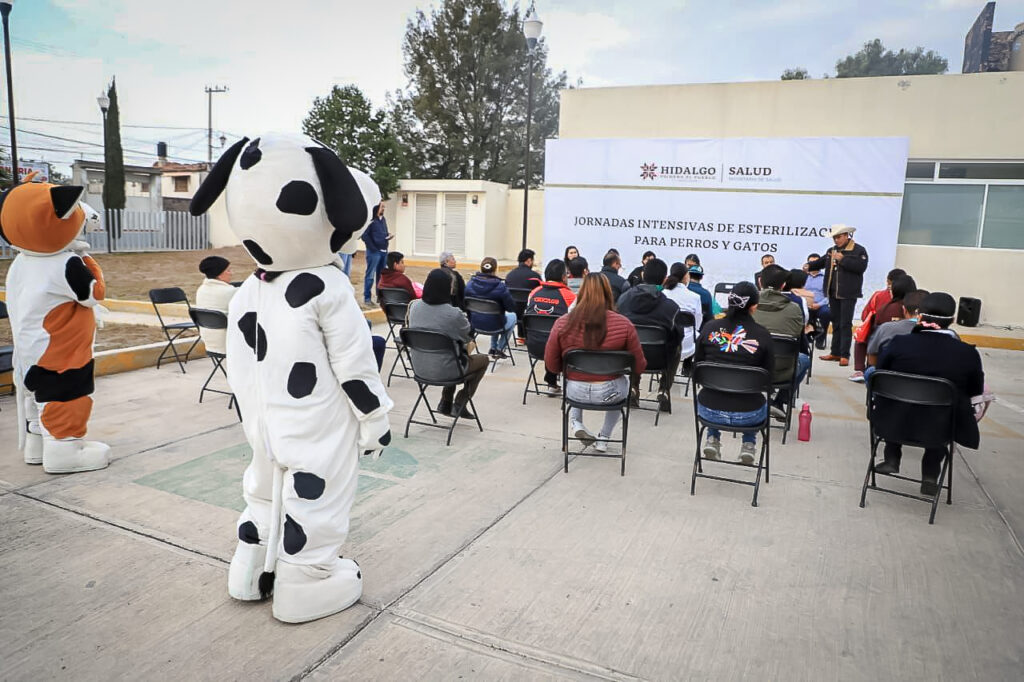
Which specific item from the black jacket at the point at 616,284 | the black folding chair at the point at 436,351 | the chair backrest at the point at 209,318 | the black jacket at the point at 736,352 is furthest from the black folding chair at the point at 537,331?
the chair backrest at the point at 209,318

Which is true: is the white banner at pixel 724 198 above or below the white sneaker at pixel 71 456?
above

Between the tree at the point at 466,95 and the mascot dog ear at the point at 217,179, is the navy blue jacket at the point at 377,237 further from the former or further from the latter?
the tree at the point at 466,95

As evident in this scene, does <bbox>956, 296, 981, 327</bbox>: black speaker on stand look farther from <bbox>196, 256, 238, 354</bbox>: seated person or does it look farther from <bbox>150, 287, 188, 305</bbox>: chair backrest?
<bbox>150, 287, 188, 305</bbox>: chair backrest

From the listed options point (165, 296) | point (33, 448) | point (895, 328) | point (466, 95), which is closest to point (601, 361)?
point (895, 328)

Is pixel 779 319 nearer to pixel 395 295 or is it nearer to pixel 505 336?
pixel 505 336

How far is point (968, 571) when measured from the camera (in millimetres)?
3455

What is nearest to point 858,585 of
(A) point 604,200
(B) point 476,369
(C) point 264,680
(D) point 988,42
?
(C) point 264,680

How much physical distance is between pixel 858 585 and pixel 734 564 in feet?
1.85

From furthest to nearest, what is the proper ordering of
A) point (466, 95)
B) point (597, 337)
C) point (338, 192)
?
point (466, 95) < point (597, 337) < point (338, 192)

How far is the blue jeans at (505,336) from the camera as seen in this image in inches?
312

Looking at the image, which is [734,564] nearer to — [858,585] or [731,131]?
[858,585]

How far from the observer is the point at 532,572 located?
3299mm

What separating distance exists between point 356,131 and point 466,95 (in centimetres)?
880

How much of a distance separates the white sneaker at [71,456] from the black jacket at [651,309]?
4.18m
